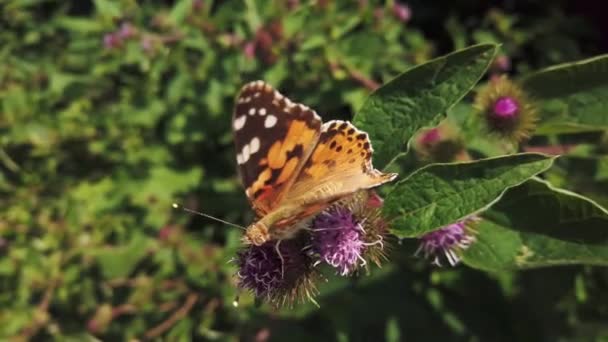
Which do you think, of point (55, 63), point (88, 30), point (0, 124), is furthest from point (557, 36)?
point (0, 124)

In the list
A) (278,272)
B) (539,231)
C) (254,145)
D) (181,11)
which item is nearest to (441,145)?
(539,231)

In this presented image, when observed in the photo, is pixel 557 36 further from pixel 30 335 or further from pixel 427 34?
pixel 30 335

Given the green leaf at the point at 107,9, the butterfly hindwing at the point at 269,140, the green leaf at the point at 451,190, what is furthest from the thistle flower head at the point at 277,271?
the green leaf at the point at 107,9

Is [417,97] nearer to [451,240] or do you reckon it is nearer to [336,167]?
[336,167]

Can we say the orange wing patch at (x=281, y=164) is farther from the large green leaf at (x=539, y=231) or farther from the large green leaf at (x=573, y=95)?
the large green leaf at (x=573, y=95)

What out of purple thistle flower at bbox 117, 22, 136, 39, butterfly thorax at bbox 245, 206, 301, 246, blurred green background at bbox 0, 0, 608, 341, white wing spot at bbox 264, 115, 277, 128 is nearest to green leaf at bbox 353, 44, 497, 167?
white wing spot at bbox 264, 115, 277, 128
